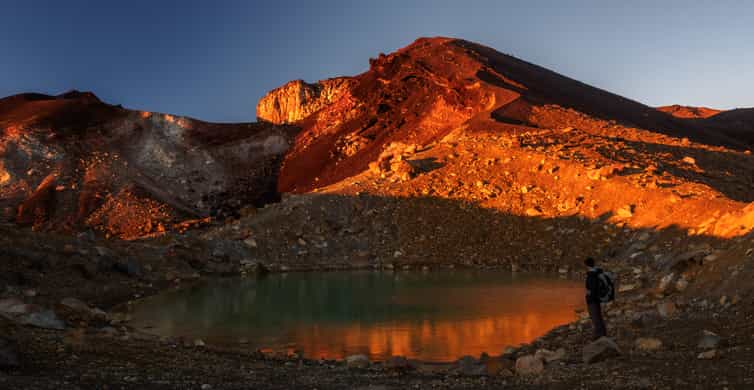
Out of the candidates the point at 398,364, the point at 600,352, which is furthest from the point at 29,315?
the point at 600,352

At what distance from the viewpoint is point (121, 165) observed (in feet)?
179

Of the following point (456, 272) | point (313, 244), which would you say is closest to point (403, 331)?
point (456, 272)

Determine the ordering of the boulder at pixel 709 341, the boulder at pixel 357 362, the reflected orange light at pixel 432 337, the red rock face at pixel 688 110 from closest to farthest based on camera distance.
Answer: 1. the boulder at pixel 709 341
2. the boulder at pixel 357 362
3. the reflected orange light at pixel 432 337
4. the red rock face at pixel 688 110

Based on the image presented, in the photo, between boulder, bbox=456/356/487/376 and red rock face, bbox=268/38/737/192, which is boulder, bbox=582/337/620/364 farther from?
red rock face, bbox=268/38/737/192

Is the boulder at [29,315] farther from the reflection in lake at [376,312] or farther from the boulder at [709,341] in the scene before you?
the boulder at [709,341]

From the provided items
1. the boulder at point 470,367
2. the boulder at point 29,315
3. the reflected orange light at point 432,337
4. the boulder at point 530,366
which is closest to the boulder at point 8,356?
the boulder at point 29,315

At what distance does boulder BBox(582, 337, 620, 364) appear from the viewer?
10148 mm

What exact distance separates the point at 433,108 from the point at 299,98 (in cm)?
3856

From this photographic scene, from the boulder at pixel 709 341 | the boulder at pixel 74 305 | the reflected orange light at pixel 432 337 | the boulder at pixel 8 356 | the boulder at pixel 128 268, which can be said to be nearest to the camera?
the boulder at pixel 8 356

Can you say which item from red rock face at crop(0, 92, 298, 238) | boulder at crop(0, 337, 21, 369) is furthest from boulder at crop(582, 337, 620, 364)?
red rock face at crop(0, 92, 298, 238)

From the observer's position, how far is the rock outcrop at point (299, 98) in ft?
272

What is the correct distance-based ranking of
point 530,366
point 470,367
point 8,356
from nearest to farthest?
point 8,356
point 530,366
point 470,367

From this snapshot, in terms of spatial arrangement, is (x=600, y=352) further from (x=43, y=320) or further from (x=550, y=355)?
(x=43, y=320)

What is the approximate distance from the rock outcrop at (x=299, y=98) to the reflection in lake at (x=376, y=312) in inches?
2271
